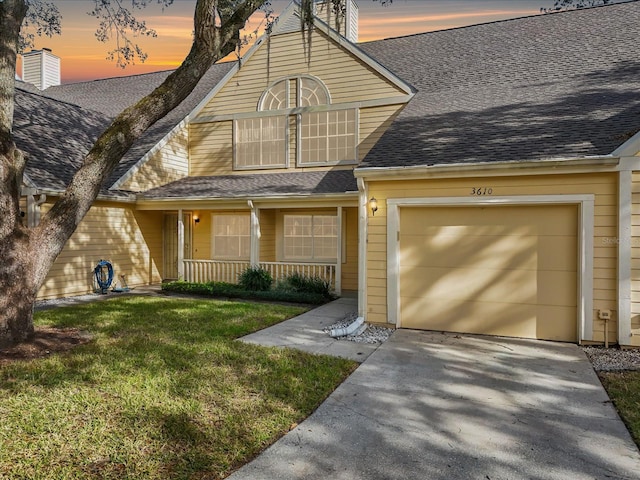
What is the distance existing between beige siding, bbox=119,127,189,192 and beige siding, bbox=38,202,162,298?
0.81m

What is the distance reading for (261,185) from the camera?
11.6 m

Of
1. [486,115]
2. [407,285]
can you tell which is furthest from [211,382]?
[486,115]

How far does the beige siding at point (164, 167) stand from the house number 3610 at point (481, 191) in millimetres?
9220

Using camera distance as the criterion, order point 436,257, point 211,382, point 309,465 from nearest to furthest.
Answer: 1. point 309,465
2. point 211,382
3. point 436,257

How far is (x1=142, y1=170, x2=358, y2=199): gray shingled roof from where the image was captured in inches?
419

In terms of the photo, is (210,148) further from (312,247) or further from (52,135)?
(312,247)

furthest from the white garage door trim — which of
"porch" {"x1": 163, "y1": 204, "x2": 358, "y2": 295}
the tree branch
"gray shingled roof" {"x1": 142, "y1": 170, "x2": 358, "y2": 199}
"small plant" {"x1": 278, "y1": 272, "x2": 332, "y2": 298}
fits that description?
the tree branch

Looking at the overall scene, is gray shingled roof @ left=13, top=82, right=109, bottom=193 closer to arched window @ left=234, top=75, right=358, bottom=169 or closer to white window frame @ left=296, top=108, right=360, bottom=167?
arched window @ left=234, top=75, right=358, bottom=169

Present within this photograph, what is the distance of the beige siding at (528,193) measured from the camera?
5.92 m

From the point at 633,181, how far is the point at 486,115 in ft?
11.0

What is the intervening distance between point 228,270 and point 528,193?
830cm

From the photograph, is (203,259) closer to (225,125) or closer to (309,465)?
(225,125)

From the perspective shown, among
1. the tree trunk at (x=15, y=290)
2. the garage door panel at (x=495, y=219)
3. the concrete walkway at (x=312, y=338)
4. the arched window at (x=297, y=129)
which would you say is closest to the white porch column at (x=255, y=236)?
the arched window at (x=297, y=129)

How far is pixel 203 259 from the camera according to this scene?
12797 millimetres
